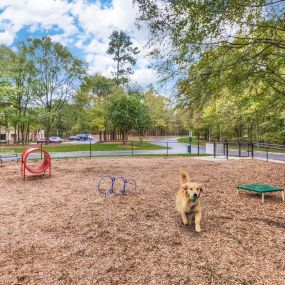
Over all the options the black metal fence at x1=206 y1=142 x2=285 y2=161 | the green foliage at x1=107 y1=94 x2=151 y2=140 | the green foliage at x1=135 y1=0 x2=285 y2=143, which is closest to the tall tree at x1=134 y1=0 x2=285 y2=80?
the green foliage at x1=135 y1=0 x2=285 y2=143

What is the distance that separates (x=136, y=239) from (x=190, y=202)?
1092 millimetres

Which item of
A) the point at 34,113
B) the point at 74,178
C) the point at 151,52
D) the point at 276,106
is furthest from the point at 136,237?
the point at 34,113

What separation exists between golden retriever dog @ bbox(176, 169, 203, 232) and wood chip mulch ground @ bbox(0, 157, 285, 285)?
0.64 ft

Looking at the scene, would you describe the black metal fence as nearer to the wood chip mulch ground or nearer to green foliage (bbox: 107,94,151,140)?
the wood chip mulch ground

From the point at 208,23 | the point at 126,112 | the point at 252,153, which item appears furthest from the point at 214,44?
the point at 126,112

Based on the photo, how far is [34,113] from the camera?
125 ft

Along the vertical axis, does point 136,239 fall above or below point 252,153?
below

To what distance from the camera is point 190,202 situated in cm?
459

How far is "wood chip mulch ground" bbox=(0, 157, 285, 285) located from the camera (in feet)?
10.6

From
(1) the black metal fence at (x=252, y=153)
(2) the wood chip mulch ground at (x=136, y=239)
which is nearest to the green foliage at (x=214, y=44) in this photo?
(2) the wood chip mulch ground at (x=136, y=239)

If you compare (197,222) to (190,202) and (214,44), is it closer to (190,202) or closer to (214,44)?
(190,202)

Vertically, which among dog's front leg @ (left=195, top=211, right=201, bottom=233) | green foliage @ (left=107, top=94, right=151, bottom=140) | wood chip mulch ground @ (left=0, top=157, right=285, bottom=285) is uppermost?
green foliage @ (left=107, top=94, right=151, bottom=140)

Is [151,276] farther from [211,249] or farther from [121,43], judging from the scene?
[121,43]

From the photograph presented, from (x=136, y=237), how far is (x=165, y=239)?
0.47m
